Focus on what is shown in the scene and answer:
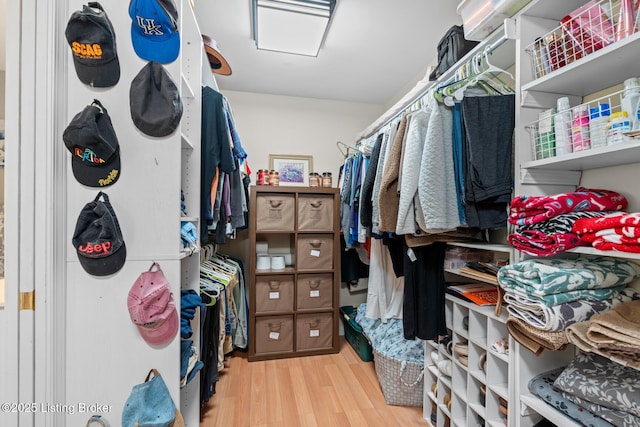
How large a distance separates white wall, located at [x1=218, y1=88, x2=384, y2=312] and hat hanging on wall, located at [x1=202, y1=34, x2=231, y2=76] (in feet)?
3.02

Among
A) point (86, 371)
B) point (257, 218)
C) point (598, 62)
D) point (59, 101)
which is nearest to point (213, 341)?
point (86, 371)

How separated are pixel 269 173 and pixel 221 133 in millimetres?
1054

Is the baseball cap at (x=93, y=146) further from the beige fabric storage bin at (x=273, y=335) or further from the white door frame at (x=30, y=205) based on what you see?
the beige fabric storage bin at (x=273, y=335)

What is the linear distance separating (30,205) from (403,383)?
210 centimetres

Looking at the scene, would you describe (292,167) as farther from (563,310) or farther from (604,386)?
(604,386)

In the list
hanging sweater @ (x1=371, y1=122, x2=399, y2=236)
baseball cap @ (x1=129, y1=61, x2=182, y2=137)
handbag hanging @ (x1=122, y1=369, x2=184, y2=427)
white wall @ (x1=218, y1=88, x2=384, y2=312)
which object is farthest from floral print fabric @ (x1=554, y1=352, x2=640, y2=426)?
white wall @ (x1=218, y1=88, x2=384, y2=312)

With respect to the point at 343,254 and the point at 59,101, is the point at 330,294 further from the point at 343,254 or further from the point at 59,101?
the point at 59,101

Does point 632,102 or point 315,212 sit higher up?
point 632,102

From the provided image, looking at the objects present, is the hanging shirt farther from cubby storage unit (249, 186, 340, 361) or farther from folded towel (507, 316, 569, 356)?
folded towel (507, 316, 569, 356)

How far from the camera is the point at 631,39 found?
76cm

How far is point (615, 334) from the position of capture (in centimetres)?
74

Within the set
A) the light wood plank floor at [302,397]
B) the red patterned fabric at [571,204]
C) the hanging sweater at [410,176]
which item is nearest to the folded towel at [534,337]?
the red patterned fabric at [571,204]

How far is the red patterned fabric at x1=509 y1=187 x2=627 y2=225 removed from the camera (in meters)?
0.95

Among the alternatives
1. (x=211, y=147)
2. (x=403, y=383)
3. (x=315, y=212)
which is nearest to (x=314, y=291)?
(x=315, y=212)
